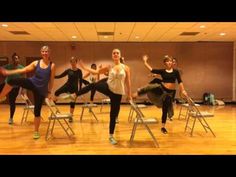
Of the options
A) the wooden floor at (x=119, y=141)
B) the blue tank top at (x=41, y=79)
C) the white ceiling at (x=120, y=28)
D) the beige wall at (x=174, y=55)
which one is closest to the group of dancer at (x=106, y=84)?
the blue tank top at (x=41, y=79)

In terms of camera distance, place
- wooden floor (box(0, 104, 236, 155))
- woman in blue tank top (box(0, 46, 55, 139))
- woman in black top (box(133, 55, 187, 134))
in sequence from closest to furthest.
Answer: wooden floor (box(0, 104, 236, 155)) < woman in blue tank top (box(0, 46, 55, 139)) < woman in black top (box(133, 55, 187, 134))

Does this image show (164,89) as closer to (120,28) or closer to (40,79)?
(40,79)

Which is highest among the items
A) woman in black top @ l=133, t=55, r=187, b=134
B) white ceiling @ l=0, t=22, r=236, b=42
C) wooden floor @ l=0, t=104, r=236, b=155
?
white ceiling @ l=0, t=22, r=236, b=42

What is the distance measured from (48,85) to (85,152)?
1574 mm

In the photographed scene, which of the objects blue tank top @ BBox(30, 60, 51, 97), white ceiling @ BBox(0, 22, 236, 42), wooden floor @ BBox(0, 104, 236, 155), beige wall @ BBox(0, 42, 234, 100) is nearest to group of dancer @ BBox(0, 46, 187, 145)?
blue tank top @ BBox(30, 60, 51, 97)

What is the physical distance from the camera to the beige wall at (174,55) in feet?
42.0

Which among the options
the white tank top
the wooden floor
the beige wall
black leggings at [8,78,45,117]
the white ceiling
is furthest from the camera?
the beige wall

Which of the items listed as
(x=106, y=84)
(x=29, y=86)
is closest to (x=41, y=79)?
(x=29, y=86)

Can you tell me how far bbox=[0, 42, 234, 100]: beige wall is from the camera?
1280 centimetres

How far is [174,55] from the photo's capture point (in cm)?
1305

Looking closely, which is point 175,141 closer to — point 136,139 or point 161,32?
point 136,139

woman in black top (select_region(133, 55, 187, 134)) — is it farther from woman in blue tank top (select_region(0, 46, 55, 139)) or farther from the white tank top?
woman in blue tank top (select_region(0, 46, 55, 139))
